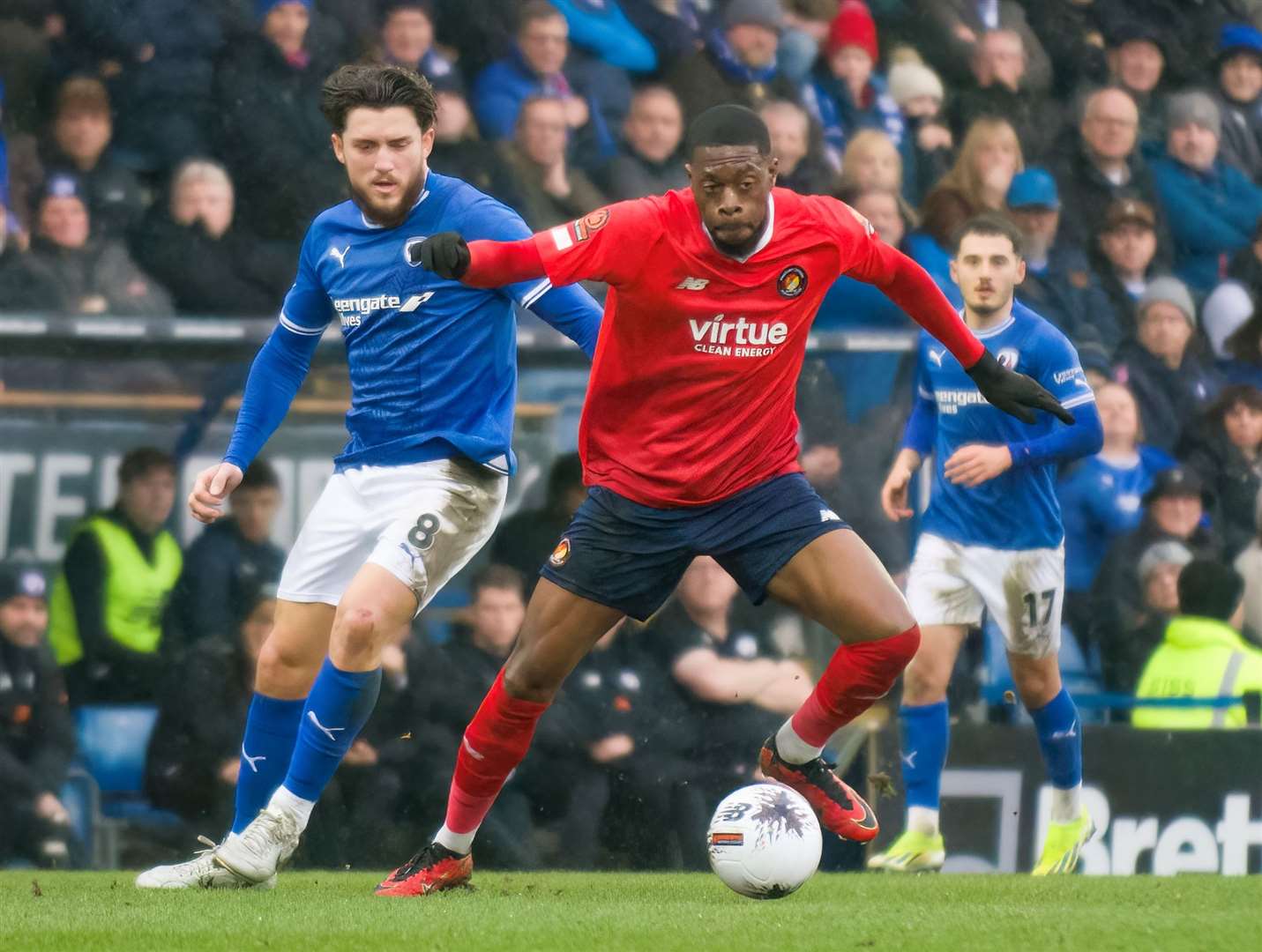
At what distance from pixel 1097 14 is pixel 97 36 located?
4983 mm

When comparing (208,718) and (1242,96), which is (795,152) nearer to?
(1242,96)

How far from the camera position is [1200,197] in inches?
396

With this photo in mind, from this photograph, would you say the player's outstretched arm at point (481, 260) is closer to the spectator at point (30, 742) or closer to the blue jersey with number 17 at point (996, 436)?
the blue jersey with number 17 at point (996, 436)

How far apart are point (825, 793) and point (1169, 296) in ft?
16.2

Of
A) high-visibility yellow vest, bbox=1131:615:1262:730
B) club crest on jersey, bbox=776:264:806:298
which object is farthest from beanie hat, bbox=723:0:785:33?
club crest on jersey, bbox=776:264:806:298

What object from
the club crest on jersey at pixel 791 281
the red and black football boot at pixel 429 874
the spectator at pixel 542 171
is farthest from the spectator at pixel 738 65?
the red and black football boot at pixel 429 874

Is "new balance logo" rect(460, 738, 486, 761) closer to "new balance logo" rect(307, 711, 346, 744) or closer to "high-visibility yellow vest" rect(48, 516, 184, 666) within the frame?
"new balance logo" rect(307, 711, 346, 744)

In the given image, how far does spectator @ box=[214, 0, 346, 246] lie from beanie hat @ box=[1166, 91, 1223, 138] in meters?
4.37

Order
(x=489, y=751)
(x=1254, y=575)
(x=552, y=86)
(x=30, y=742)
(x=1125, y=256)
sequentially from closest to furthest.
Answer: (x=489, y=751) → (x=30, y=742) → (x=552, y=86) → (x=1254, y=575) → (x=1125, y=256)

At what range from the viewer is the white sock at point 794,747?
18.2 feet

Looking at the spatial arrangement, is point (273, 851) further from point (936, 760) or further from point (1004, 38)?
point (1004, 38)

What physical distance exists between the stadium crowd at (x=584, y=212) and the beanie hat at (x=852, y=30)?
0.06 feet

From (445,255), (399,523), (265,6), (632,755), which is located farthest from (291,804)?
(265,6)

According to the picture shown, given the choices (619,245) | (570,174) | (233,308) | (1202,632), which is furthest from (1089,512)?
(619,245)
